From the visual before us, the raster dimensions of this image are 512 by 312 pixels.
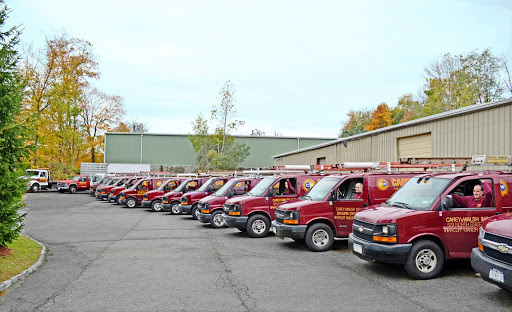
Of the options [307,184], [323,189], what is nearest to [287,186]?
[307,184]

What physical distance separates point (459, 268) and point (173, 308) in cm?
576

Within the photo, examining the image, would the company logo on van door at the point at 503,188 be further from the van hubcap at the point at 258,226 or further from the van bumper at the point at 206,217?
the van bumper at the point at 206,217

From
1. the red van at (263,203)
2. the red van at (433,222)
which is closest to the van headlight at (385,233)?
the red van at (433,222)

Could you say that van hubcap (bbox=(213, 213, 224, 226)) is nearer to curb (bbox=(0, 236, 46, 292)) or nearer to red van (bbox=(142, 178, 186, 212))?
curb (bbox=(0, 236, 46, 292))

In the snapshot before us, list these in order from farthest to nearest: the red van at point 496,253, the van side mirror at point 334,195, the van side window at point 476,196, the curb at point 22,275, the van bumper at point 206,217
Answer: the van bumper at point 206,217, the van side mirror at point 334,195, the van side window at point 476,196, the curb at point 22,275, the red van at point 496,253

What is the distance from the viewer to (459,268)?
8164mm

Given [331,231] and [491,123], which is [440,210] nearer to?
[331,231]

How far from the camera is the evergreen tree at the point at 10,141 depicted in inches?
344

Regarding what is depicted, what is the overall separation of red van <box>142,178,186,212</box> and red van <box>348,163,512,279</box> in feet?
53.6

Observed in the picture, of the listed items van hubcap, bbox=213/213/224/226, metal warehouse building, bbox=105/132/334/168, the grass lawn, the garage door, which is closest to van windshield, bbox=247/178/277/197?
van hubcap, bbox=213/213/224/226

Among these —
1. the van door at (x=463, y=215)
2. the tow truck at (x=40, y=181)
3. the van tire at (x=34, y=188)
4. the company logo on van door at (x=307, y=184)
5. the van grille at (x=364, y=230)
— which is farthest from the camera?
the tow truck at (x=40, y=181)

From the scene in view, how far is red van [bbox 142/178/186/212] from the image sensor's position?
75.0 feet

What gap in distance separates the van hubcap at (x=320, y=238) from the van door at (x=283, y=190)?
2794mm

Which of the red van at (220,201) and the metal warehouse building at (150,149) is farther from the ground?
the metal warehouse building at (150,149)
